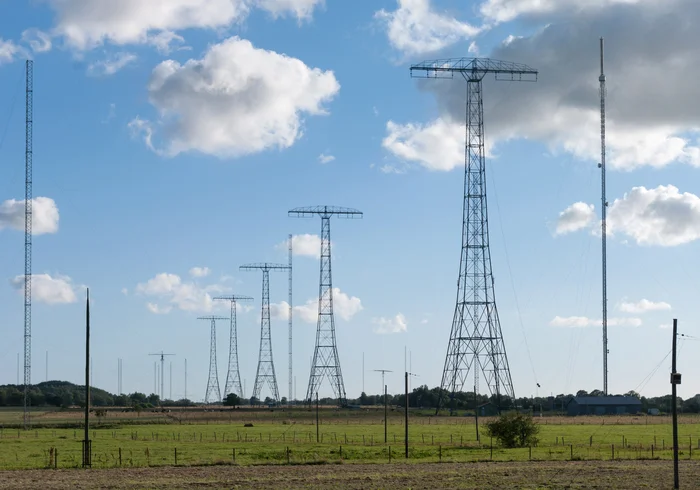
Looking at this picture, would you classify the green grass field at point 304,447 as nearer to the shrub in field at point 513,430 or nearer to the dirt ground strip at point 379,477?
the shrub in field at point 513,430

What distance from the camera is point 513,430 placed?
90.7 metres

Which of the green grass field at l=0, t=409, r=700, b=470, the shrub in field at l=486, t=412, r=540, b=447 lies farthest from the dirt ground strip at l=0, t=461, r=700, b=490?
the shrub in field at l=486, t=412, r=540, b=447

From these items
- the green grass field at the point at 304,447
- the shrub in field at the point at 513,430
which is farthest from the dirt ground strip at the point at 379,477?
the shrub in field at the point at 513,430

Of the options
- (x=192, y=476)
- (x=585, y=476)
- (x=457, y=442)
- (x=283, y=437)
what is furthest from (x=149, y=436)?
(x=585, y=476)

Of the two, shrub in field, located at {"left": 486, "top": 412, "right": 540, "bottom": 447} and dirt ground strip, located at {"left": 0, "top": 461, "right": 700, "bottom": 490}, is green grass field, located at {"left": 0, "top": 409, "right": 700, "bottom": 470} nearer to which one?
shrub in field, located at {"left": 486, "top": 412, "right": 540, "bottom": 447}

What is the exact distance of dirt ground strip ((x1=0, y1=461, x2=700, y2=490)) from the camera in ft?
178

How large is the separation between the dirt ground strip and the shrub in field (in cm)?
2052

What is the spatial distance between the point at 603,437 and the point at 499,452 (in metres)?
28.1

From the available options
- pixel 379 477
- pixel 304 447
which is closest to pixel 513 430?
pixel 304 447

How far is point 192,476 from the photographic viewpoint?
197 ft

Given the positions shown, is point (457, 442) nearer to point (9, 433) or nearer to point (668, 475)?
point (668, 475)

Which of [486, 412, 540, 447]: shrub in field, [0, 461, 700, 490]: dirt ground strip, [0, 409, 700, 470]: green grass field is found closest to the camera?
[0, 461, 700, 490]: dirt ground strip

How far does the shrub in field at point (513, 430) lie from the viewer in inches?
3570

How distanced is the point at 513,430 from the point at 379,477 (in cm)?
3515
